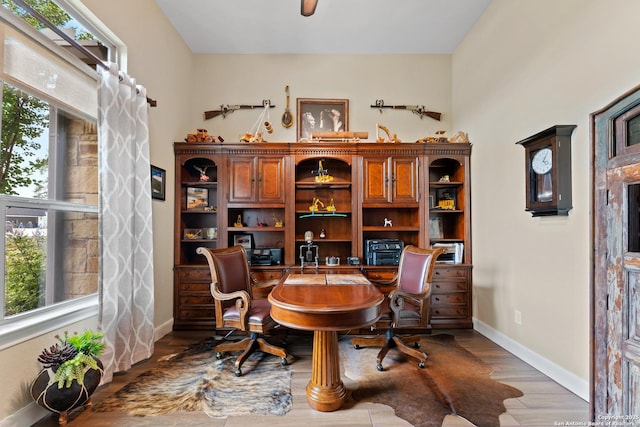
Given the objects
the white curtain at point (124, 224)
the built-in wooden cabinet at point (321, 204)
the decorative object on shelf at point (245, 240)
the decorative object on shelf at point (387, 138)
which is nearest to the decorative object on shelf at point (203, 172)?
the built-in wooden cabinet at point (321, 204)

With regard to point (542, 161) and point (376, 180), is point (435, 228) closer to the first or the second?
point (376, 180)

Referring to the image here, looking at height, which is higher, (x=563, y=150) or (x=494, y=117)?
(x=494, y=117)

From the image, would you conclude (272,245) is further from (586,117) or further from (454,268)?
(586,117)

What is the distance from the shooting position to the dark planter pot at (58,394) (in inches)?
67.1

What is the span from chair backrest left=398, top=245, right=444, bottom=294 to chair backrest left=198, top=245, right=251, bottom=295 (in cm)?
162

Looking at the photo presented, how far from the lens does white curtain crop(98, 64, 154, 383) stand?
2223 millimetres

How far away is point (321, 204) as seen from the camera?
3.88 m

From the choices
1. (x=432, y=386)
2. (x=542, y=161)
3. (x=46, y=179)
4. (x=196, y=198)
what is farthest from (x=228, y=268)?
(x=542, y=161)

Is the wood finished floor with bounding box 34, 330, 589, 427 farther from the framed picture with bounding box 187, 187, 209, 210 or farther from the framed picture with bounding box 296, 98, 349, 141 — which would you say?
the framed picture with bounding box 296, 98, 349, 141

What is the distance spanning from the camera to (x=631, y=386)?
1.54 meters

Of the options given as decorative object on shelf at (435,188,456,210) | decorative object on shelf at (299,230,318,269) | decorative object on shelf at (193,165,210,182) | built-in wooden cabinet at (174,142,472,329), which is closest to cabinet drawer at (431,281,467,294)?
built-in wooden cabinet at (174,142,472,329)

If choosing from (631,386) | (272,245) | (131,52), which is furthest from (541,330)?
(131,52)

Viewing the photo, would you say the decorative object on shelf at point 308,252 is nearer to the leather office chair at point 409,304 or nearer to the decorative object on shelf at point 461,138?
the leather office chair at point 409,304

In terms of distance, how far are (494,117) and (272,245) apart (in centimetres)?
310
